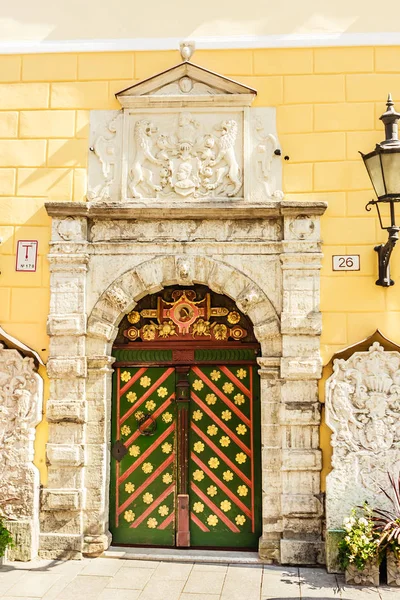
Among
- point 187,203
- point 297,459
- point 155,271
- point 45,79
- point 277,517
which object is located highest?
point 45,79

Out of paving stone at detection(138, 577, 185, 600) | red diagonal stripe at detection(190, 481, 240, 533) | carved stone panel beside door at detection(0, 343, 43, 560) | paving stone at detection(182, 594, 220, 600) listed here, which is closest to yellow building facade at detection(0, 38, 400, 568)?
carved stone panel beside door at detection(0, 343, 43, 560)

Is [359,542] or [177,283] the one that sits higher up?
[177,283]

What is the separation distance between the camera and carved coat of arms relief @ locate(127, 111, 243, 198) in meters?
6.31

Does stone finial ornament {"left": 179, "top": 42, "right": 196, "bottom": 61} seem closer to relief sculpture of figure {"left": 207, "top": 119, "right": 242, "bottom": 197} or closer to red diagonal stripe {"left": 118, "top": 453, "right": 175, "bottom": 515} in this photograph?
relief sculpture of figure {"left": 207, "top": 119, "right": 242, "bottom": 197}

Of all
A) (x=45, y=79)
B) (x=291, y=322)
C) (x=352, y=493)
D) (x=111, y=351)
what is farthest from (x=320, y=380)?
(x=45, y=79)

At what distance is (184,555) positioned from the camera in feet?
19.9

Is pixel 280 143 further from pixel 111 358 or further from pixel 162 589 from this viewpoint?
pixel 162 589

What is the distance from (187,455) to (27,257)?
2.39 metres

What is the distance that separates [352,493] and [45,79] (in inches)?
188

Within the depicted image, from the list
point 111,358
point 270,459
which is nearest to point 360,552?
point 270,459

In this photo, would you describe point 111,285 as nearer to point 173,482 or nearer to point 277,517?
point 173,482

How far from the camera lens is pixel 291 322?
6.06 meters

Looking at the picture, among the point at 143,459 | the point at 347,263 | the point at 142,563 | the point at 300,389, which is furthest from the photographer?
the point at 143,459

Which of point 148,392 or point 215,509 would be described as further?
point 148,392
